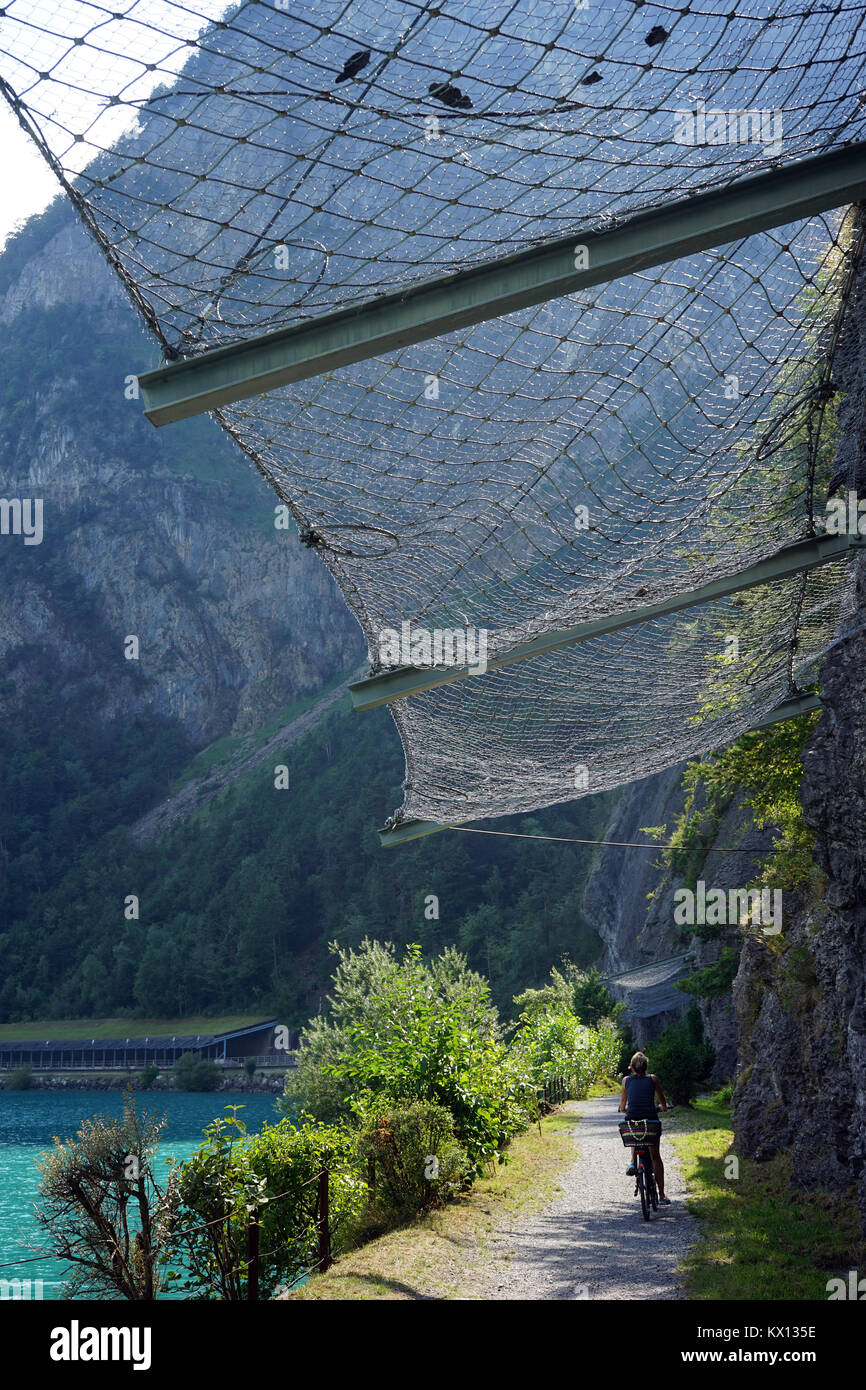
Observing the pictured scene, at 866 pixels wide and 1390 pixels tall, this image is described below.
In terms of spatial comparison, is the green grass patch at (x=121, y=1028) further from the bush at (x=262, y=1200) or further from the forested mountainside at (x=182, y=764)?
the bush at (x=262, y=1200)

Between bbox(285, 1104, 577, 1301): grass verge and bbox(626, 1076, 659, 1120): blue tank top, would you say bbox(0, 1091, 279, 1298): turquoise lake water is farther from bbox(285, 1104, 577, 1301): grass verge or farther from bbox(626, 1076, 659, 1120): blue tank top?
bbox(626, 1076, 659, 1120): blue tank top

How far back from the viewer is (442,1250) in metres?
4.79

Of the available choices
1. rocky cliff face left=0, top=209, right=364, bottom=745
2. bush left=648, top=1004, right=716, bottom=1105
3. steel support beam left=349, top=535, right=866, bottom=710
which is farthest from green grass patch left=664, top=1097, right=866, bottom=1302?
rocky cliff face left=0, top=209, right=364, bottom=745

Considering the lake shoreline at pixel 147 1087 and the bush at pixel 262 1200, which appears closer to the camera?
the bush at pixel 262 1200

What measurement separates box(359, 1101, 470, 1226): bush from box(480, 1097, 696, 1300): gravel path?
0.52m

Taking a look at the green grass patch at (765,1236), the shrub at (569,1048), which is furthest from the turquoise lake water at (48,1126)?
the green grass patch at (765,1236)

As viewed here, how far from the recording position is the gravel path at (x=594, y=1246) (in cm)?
402

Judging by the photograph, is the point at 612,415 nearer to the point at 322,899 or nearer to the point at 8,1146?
the point at 8,1146

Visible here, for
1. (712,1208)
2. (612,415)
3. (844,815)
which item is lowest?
(712,1208)

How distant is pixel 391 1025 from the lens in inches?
271

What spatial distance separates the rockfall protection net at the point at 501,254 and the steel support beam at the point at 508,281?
0.06m

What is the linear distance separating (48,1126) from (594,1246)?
33026 mm
